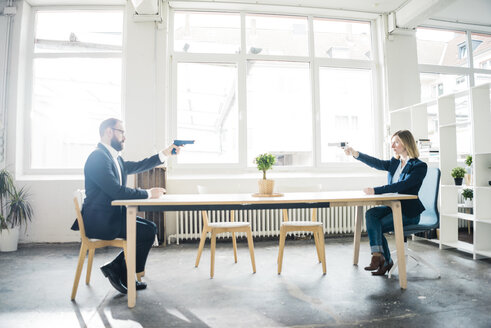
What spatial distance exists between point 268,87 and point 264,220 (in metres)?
1.97

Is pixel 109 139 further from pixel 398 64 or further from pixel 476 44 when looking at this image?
pixel 476 44

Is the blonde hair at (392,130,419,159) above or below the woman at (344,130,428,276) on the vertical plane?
above

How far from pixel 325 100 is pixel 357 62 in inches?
31.0

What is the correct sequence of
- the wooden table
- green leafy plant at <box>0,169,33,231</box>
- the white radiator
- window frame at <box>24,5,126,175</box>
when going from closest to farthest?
the wooden table → green leafy plant at <box>0,169,33,231</box> → the white radiator → window frame at <box>24,5,126,175</box>

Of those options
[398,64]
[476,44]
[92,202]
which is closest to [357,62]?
[398,64]

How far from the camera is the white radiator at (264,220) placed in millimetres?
4109

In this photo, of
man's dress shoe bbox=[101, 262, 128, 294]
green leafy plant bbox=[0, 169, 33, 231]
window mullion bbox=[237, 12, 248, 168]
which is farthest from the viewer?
window mullion bbox=[237, 12, 248, 168]

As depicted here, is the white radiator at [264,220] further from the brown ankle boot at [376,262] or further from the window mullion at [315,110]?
the brown ankle boot at [376,262]

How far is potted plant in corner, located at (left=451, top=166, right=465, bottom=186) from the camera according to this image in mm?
3520

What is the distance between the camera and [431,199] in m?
2.80

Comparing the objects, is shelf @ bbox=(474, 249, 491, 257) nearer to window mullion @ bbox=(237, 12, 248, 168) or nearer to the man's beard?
window mullion @ bbox=(237, 12, 248, 168)

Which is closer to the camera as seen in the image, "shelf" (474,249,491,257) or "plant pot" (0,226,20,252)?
"shelf" (474,249,491,257)

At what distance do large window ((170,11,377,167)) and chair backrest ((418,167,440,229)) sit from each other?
1.98 meters

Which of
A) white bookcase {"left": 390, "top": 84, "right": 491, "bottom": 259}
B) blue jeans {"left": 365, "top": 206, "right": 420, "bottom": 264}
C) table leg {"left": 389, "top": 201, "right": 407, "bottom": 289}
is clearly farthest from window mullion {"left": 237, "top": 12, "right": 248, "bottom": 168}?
table leg {"left": 389, "top": 201, "right": 407, "bottom": 289}
